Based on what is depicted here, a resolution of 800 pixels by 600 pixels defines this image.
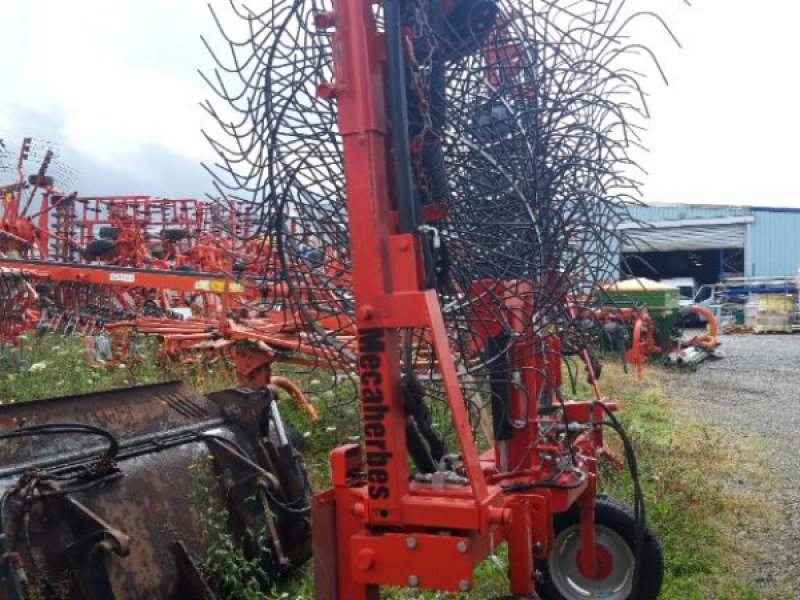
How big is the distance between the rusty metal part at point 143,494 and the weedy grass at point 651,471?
21 centimetres

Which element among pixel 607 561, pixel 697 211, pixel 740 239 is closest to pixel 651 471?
pixel 607 561

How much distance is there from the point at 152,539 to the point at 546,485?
1752 millimetres

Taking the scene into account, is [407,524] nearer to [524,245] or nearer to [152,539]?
[524,245]

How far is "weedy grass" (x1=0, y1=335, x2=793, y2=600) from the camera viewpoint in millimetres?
4754

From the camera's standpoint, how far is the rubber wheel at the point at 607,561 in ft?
14.2

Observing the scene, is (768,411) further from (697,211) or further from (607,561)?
(697,211)

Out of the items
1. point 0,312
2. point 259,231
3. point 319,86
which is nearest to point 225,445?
point 259,231

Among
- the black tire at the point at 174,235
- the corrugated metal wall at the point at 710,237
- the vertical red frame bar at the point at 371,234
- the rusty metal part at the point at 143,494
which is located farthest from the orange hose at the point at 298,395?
the corrugated metal wall at the point at 710,237

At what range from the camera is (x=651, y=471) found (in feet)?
22.6

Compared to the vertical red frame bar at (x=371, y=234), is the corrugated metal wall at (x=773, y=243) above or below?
below

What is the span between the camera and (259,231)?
3213 millimetres

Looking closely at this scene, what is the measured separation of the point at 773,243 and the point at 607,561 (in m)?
32.7

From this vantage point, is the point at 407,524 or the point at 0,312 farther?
the point at 0,312

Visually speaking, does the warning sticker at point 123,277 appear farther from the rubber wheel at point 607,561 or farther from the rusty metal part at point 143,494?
the rubber wheel at point 607,561
